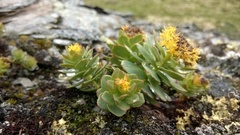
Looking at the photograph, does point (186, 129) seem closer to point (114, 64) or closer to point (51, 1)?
point (114, 64)

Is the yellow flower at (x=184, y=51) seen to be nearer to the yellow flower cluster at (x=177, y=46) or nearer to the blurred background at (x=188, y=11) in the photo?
the yellow flower cluster at (x=177, y=46)

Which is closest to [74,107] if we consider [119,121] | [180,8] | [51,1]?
[119,121]

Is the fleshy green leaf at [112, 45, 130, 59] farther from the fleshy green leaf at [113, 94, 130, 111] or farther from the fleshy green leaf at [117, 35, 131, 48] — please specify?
the fleshy green leaf at [113, 94, 130, 111]

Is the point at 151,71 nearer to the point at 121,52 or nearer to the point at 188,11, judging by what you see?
the point at 121,52

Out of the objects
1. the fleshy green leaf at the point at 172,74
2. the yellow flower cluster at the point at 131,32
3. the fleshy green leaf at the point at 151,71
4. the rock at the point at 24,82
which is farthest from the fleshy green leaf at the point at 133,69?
the rock at the point at 24,82

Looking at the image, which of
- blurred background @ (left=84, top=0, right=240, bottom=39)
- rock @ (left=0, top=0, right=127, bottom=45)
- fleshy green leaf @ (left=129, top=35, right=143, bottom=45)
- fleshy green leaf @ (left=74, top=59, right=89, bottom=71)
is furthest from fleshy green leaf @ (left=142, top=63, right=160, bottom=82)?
blurred background @ (left=84, top=0, right=240, bottom=39)

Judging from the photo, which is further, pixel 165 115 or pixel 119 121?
pixel 165 115
